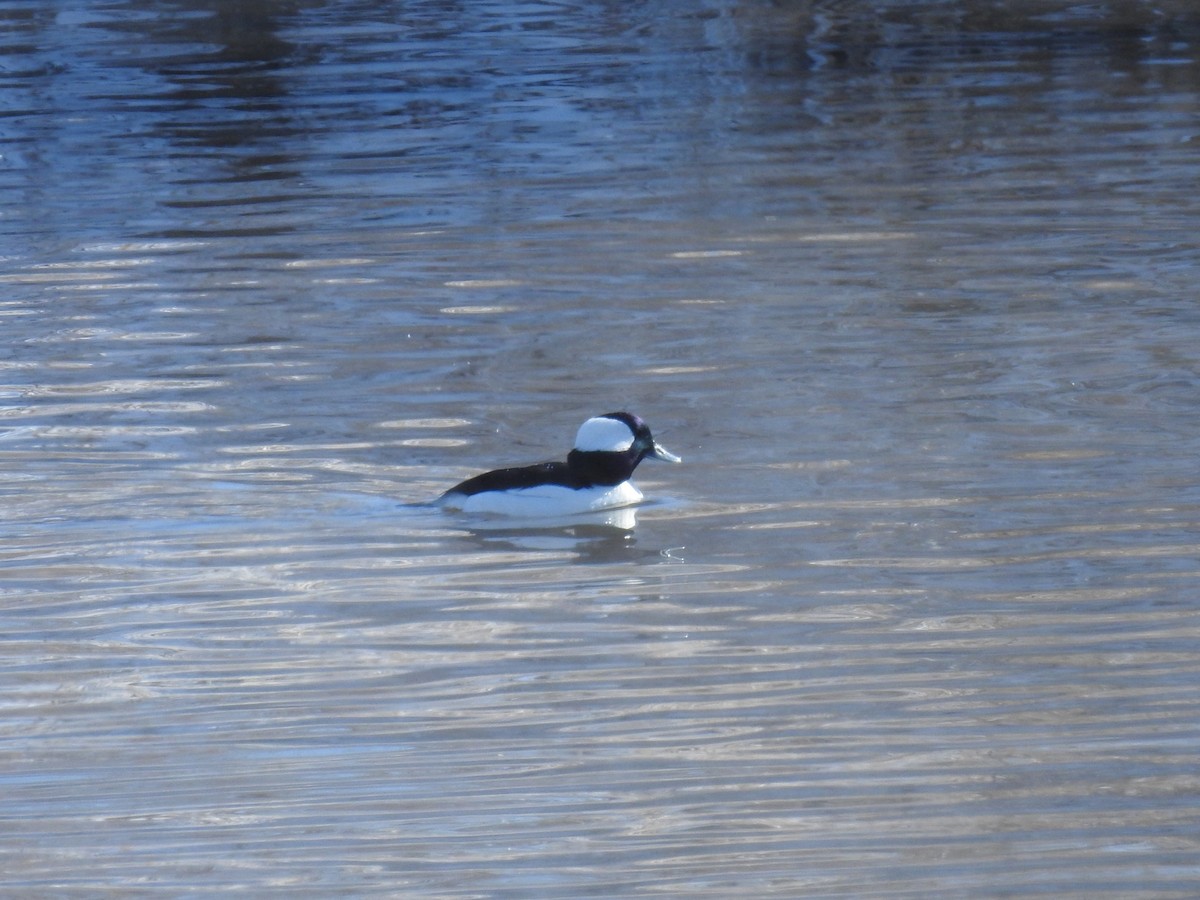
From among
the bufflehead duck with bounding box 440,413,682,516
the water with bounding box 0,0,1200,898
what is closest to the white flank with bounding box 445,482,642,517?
the bufflehead duck with bounding box 440,413,682,516

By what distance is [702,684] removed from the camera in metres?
6.07

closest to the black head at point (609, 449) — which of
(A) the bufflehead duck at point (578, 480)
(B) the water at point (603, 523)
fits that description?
(A) the bufflehead duck at point (578, 480)

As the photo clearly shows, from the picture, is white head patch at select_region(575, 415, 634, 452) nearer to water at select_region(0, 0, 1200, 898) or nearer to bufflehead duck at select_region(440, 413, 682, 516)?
bufflehead duck at select_region(440, 413, 682, 516)

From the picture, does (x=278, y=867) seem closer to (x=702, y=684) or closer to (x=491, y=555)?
(x=702, y=684)

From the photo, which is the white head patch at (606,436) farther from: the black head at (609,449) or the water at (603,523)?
the water at (603,523)

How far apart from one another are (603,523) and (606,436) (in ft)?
1.11

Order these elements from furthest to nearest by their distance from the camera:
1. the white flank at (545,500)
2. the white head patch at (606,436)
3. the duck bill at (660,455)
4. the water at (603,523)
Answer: the duck bill at (660,455) → the white head patch at (606,436) → the white flank at (545,500) → the water at (603,523)

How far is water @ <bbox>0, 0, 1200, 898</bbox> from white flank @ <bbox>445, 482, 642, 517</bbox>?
0.33 feet

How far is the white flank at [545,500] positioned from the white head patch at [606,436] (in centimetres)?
3

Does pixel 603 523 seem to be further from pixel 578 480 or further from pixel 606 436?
pixel 606 436

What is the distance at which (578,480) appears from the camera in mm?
7816

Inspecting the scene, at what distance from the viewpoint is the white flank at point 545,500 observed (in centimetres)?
765

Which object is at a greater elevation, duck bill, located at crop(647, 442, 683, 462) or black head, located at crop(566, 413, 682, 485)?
black head, located at crop(566, 413, 682, 485)

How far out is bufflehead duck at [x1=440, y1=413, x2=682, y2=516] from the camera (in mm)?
7668
